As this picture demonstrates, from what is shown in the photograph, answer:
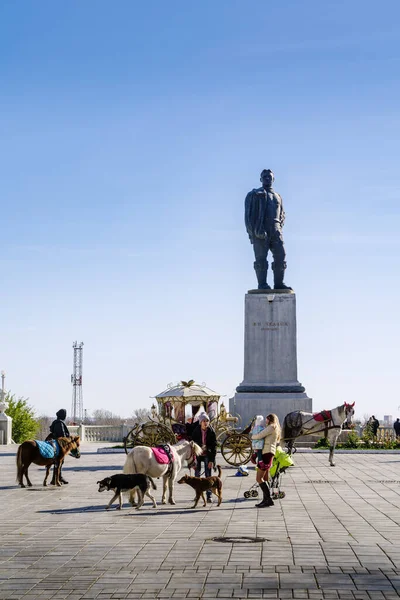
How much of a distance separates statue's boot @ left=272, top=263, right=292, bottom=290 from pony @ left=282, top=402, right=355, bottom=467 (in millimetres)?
10209

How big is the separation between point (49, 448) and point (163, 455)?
4.31 meters

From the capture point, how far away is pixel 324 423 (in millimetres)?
28250

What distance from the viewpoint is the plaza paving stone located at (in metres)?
8.94

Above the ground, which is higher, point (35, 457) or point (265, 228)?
point (265, 228)

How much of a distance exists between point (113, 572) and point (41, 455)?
992 centimetres

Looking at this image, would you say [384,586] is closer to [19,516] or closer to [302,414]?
[19,516]

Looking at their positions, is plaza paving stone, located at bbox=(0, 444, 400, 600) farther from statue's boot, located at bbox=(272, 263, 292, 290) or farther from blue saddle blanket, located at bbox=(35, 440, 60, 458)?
statue's boot, located at bbox=(272, 263, 292, 290)

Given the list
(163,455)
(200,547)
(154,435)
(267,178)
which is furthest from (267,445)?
(267,178)

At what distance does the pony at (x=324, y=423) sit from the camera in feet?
88.6

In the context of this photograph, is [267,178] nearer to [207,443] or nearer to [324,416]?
[324,416]

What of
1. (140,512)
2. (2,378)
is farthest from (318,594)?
(2,378)

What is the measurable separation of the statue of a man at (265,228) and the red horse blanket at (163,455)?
74.4 feet

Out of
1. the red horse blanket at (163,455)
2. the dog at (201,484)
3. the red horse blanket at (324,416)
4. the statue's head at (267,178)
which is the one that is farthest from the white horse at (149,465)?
the statue's head at (267,178)

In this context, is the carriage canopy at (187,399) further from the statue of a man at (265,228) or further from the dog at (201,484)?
the dog at (201,484)
